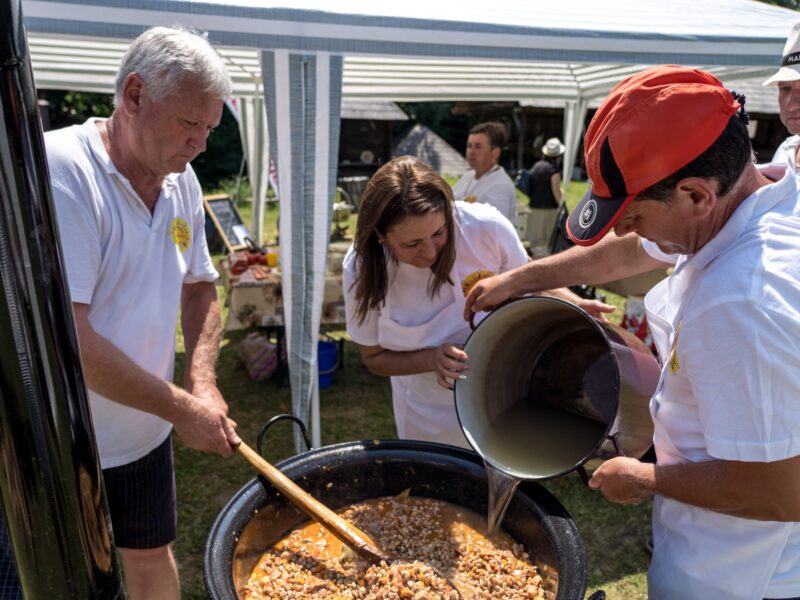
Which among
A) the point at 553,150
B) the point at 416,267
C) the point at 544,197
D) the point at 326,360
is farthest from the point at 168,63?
the point at 553,150

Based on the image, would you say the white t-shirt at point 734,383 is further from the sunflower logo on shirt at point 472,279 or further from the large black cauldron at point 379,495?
the sunflower logo on shirt at point 472,279

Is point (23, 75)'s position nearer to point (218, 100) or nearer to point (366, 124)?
point (218, 100)

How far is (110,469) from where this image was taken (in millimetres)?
1995

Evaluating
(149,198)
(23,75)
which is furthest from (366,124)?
(23,75)

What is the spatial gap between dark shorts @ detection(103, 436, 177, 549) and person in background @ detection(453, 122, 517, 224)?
14.2 feet

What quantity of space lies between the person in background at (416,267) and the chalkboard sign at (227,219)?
6316 millimetres

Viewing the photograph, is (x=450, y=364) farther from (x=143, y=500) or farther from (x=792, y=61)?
(x=792, y=61)

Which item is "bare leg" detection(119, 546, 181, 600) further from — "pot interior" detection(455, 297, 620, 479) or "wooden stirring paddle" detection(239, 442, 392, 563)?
"pot interior" detection(455, 297, 620, 479)

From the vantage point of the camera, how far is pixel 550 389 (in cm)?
191

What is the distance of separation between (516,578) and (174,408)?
3.44ft

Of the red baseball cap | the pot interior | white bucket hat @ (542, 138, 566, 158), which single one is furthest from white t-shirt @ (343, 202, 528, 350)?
white bucket hat @ (542, 138, 566, 158)

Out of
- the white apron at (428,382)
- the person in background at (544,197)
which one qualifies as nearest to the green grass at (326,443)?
the white apron at (428,382)

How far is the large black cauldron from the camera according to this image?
1.42 m

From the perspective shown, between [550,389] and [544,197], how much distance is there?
742 cm
